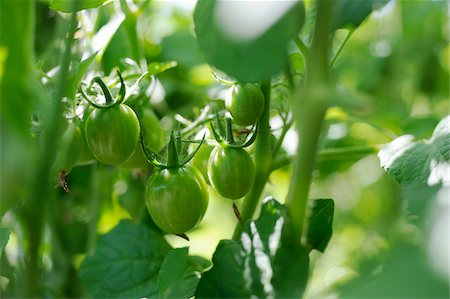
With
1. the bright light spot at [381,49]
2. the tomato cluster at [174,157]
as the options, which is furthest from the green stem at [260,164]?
the bright light spot at [381,49]

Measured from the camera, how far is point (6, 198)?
38 centimetres

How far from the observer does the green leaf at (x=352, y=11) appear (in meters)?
0.53

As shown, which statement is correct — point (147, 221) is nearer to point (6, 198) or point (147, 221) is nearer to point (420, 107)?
point (6, 198)

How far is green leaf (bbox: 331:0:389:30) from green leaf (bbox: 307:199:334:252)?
0.52 feet

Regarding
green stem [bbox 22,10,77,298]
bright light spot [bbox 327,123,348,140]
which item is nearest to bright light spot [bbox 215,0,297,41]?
green stem [bbox 22,10,77,298]

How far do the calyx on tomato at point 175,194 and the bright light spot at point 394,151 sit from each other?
0.56ft

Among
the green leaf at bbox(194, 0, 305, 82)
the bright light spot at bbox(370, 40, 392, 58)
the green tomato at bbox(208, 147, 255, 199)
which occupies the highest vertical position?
the bright light spot at bbox(370, 40, 392, 58)

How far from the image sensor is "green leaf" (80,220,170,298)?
0.66 meters

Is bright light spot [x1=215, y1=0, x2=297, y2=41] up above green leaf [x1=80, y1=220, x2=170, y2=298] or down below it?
above

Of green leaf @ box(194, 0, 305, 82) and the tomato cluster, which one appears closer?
green leaf @ box(194, 0, 305, 82)

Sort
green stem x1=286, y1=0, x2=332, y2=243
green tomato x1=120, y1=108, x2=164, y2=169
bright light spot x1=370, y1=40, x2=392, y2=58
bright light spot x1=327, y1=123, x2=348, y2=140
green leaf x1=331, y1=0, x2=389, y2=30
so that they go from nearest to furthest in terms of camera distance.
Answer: green stem x1=286, y1=0, x2=332, y2=243
green leaf x1=331, y1=0, x2=389, y2=30
green tomato x1=120, y1=108, x2=164, y2=169
bright light spot x1=327, y1=123, x2=348, y2=140
bright light spot x1=370, y1=40, x2=392, y2=58

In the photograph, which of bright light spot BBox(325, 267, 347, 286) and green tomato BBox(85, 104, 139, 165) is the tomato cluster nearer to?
green tomato BBox(85, 104, 139, 165)

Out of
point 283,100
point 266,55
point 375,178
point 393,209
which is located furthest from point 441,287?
point 375,178

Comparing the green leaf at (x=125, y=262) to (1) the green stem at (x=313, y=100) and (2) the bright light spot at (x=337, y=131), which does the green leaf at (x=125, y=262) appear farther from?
(2) the bright light spot at (x=337, y=131)
